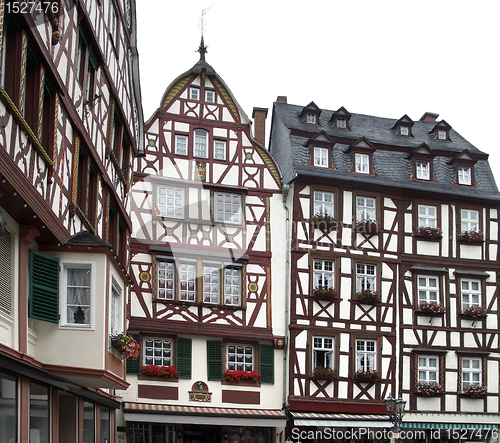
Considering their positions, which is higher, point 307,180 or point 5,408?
point 307,180

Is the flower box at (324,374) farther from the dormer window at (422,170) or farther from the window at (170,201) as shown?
the dormer window at (422,170)

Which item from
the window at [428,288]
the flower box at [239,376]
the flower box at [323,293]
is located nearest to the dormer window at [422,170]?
the window at [428,288]

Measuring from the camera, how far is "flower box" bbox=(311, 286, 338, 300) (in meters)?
26.0

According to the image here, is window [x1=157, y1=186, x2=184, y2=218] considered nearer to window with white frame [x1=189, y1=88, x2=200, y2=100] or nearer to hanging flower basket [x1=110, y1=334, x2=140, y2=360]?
window with white frame [x1=189, y1=88, x2=200, y2=100]

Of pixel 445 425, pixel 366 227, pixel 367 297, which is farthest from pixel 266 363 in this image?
pixel 445 425

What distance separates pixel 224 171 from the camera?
86.5ft

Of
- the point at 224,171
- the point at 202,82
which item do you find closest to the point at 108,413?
the point at 224,171

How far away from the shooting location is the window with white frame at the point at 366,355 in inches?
1037

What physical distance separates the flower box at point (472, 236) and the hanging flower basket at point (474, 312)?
226cm

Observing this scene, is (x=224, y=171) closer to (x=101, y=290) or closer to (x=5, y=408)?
(x=101, y=290)

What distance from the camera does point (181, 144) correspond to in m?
26.3

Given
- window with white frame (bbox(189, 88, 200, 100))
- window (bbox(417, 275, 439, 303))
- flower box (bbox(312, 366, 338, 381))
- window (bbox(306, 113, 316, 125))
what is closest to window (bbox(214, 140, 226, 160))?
window with white frame (bbox(189, 88, 200, 100))

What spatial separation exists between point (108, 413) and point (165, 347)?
501 centimetres

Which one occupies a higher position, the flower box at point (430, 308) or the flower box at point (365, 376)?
the flower box at point (430, 308)
